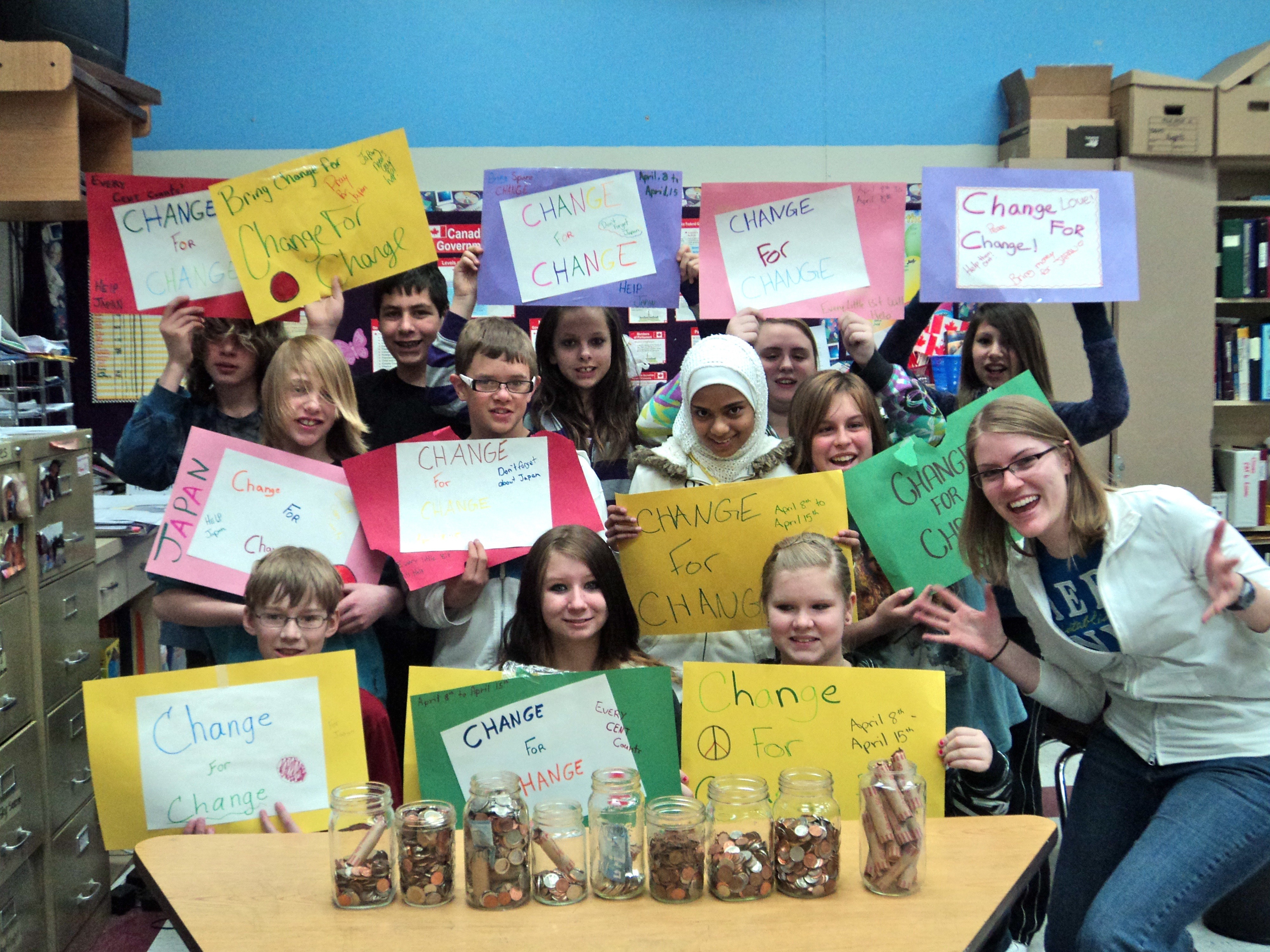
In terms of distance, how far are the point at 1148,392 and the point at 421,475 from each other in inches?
154

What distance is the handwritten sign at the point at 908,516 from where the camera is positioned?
2.12 metres

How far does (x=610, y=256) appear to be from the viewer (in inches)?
97.3

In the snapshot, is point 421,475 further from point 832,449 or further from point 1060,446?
point 1060,446

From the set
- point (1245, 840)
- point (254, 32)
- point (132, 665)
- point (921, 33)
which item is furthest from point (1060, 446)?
point (254, 32)

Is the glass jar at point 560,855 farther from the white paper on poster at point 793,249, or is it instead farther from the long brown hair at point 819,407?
the white paper on poster at point 793,249

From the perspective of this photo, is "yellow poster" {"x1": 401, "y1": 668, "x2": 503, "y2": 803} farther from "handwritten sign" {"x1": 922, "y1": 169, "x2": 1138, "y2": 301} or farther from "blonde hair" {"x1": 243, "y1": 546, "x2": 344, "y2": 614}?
"handwritten sign" {"x1": 922, "y1": 169, "x2": 1138, "y2": 301}

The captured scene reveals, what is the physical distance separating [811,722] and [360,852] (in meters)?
0.70

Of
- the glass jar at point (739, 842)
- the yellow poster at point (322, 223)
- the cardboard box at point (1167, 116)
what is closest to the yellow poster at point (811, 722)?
the glass jar at point (739, 842)

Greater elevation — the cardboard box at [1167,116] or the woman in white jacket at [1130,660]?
the cardboard box at [1167,116]

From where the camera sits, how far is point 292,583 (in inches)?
76.0

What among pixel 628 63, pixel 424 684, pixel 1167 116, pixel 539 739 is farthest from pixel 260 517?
pixel 1167 116

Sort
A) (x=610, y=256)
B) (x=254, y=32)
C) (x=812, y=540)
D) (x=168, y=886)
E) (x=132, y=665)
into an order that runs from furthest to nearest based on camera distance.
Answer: (x=254, y=32)
(x=132, y=665)
(x=610, y=256)
(x=812, y=540)
(x=168, y=886)

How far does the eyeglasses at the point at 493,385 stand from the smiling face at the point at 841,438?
2.15 feet

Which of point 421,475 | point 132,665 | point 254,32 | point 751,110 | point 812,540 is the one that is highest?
point 254,32
